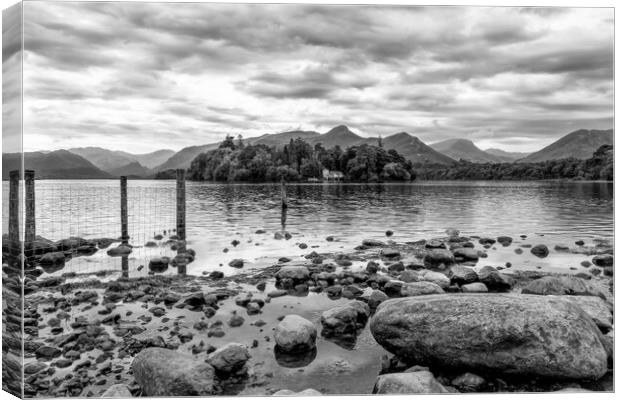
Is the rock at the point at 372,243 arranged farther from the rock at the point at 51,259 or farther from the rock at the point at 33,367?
the rock at the point at 33,367

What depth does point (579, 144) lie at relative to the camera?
11.0 metres

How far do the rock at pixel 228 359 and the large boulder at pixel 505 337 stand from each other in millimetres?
2755

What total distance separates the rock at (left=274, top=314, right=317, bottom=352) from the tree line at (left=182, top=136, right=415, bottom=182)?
5696cm

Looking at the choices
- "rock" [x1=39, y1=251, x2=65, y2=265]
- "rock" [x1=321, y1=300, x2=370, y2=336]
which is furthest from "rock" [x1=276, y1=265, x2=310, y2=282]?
"rock" [x1=39, y1=251, x2=65, y2=265]

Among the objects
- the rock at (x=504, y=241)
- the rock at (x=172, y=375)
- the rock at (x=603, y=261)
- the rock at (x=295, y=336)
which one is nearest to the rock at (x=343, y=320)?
the rock at (x=295, y=336)

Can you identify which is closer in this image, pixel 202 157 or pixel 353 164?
pixel 353 164

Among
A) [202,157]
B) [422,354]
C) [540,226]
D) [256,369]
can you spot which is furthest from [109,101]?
[202,157]

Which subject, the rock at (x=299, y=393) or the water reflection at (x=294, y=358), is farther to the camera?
the water reflection at (x=294, y=358)

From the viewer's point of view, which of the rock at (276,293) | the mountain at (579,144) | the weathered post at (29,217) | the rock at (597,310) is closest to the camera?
the rock at (597,310)

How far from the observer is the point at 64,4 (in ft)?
27.2

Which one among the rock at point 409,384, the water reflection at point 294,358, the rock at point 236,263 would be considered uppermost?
the rock at point 236,263

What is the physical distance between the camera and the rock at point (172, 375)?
6859 mm

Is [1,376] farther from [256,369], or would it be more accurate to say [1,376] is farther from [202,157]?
[202,157]

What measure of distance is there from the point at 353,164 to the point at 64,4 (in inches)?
2831
